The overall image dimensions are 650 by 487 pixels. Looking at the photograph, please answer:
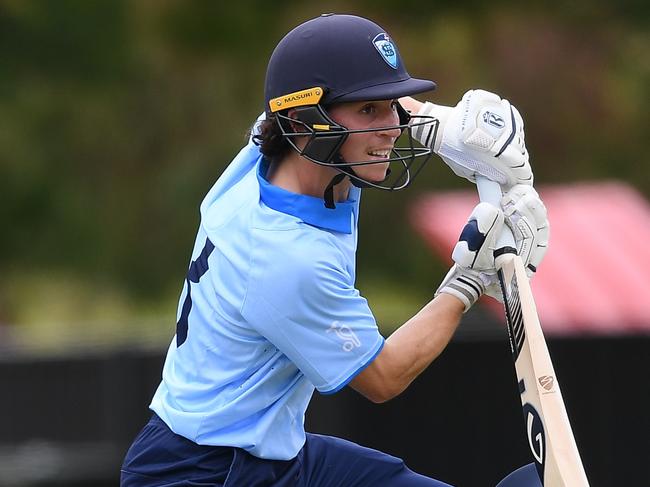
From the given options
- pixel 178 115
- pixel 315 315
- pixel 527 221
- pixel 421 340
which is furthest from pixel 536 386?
pixel 178 115

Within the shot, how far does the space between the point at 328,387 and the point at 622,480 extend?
2.64 metres

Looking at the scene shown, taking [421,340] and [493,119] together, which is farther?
[493,119]

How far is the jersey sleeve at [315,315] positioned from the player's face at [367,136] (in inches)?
9.1

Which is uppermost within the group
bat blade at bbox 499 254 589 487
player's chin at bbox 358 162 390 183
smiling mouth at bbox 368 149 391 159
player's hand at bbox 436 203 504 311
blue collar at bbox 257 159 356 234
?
smiling mouth at bbox 368 149 391 159

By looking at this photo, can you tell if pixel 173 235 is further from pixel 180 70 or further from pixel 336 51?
pixel 336 51

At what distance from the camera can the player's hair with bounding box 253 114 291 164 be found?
3346 mm

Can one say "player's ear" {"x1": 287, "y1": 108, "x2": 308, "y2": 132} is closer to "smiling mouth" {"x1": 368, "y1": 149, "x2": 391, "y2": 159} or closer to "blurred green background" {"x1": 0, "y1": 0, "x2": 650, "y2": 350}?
"smiling mouth" {"x1": 368, "y1": 149, "x2": 391, "y2": 159}

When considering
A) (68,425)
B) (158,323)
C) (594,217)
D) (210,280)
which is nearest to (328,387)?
(210,280)

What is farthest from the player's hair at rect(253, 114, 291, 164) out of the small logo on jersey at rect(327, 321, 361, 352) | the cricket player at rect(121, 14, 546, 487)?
the small logo on jersey at rect(327, 321, 361, 352)

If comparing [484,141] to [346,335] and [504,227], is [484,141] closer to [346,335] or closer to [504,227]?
[504,227]

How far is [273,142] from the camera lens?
132 inches

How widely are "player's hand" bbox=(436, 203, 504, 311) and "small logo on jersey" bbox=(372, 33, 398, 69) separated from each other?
16.0 inches

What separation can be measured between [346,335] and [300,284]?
6.8 inches

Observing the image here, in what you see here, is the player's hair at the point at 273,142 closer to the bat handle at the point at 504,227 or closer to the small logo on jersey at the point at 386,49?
the small logo on jersey at the point at 386,49
